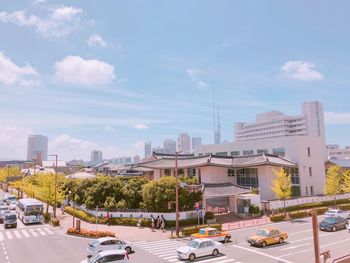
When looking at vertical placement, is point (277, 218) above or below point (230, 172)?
below

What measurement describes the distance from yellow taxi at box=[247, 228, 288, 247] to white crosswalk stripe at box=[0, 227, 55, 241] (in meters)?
23.4

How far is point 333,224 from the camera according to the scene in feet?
116

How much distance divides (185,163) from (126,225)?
18.9 m

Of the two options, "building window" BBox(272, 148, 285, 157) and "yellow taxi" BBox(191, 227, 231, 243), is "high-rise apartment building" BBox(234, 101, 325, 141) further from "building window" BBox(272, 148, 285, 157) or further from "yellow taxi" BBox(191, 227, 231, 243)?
"yellow taxi" BBox(191, 227, 231, 243)

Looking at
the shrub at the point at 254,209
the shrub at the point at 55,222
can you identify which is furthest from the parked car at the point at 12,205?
the shrub at the point at 254,209

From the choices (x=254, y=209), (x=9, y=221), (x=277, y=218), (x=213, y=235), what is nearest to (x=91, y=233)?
(x=213, y=235)

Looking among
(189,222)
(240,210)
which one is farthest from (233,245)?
(240,210)

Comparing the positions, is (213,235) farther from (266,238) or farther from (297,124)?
(297,124)

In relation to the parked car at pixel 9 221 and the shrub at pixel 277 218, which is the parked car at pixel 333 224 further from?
the parked car at pixel 9 221

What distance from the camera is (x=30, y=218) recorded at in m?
44.8

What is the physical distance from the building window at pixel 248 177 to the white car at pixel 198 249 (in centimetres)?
3065

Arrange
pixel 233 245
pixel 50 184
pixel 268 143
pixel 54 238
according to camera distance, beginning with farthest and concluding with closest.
Answer: pixel 268 143 → pixel 50 184 → pixel 54 238 → pixel 233 245

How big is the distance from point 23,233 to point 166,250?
19.8 m

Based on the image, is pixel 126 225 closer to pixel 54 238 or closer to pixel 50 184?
pixel 54 238
